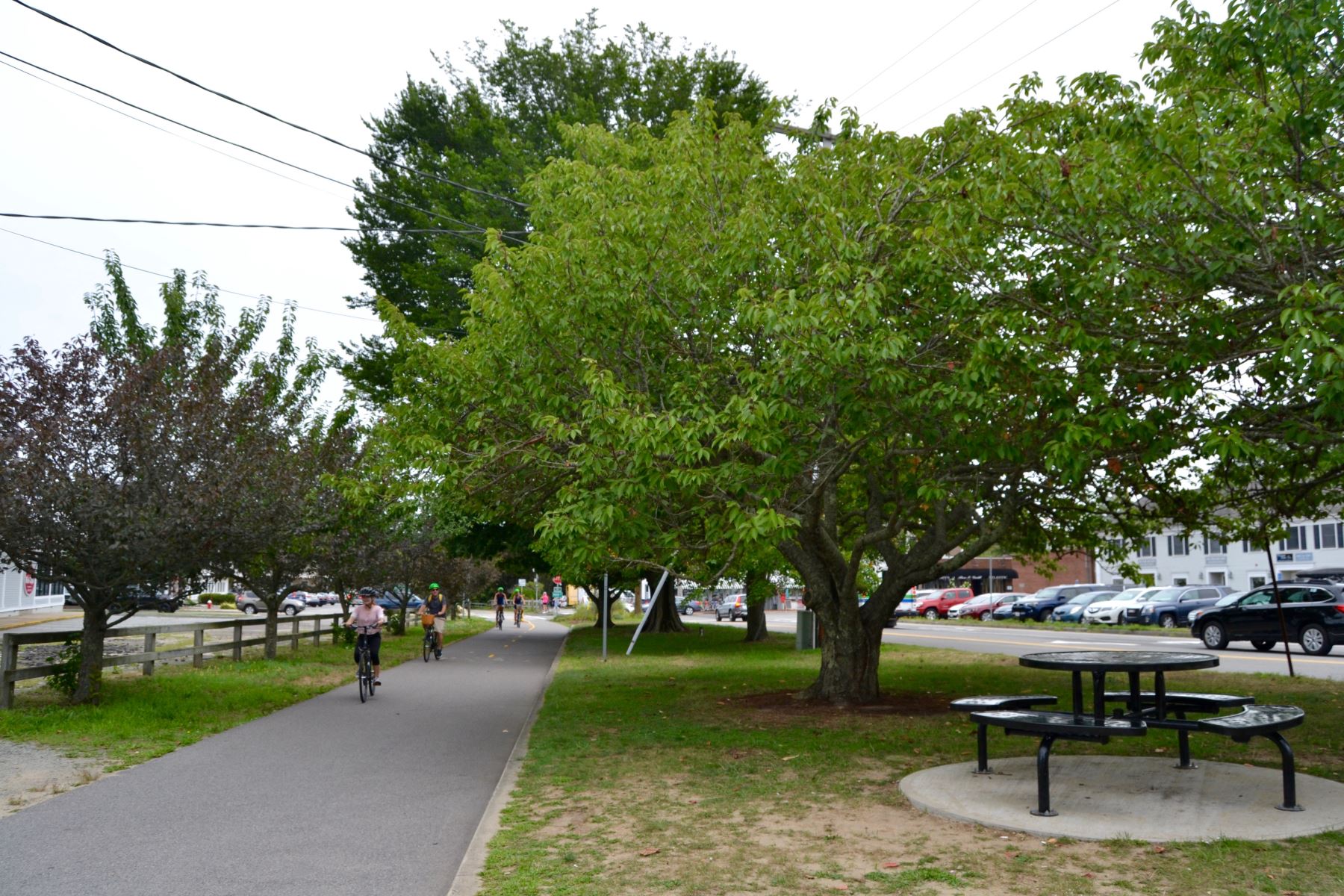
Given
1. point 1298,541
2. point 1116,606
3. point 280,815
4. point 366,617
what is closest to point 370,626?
point 366,617

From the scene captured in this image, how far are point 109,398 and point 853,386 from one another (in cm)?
958

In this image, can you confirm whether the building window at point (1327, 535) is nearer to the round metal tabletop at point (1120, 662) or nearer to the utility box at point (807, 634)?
the utility box at point (807, 634)

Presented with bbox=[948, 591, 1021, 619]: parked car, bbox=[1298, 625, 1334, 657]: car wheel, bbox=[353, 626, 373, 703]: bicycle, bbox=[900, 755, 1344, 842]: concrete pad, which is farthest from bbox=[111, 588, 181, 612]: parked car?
bbox=[948, 591, 1021, 619]: parked car

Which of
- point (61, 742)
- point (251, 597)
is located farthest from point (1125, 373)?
point (251, 597)

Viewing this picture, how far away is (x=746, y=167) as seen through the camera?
40.8 feet

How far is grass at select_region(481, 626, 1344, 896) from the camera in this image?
5.93 m

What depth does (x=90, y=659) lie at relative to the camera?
1476 cm

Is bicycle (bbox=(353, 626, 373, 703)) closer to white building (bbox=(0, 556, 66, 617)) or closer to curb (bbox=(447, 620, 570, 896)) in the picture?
curb (bbox=(447, 620, 570, 896))

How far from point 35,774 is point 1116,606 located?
130ft

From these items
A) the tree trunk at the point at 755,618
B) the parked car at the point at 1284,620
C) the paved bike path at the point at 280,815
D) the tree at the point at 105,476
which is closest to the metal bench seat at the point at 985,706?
the paved bike path at the point at 280,815

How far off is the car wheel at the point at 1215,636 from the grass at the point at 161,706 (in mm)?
19963

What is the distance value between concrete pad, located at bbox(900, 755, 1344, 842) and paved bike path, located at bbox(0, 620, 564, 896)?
3.51 meters

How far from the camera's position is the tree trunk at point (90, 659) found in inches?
576

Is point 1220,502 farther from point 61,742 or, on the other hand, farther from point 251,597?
point 251,597
